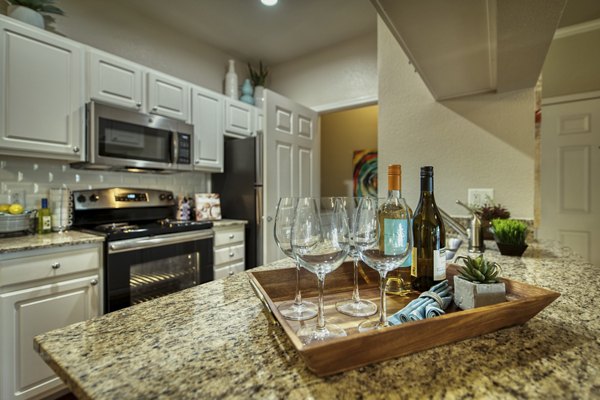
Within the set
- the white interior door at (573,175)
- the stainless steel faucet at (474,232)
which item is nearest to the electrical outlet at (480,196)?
the stainless steel faucet at (474,232)

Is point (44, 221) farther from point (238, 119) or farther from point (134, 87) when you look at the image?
point (238, 119)

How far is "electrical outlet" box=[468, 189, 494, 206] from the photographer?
5.25 feet

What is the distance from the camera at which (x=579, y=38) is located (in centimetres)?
231

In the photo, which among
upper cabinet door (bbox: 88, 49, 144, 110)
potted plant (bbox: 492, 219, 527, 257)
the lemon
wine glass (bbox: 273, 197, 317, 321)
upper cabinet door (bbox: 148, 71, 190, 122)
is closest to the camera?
wine glass (bbox: 273, 197, 317, 321)

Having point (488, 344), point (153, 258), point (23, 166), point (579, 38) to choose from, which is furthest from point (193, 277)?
point (579, 38)

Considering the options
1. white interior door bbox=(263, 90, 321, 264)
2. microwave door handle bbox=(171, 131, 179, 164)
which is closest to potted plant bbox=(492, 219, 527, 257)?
white interior door bbox=(263, 90, 321, 264)

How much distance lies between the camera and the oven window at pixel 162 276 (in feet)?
5.89

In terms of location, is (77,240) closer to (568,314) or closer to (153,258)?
(153,258)

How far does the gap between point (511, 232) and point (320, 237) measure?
0.93 metres

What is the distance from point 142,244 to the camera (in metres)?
1.82

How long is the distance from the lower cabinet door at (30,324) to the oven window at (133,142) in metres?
0.88

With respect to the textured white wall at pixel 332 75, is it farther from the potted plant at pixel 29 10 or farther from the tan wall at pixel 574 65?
the potted plant at pixel 29 10

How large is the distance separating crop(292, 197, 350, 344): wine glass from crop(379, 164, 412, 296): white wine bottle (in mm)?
88

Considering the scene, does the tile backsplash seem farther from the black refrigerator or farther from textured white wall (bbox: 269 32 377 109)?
textured white wall (bbox: 269 32 377 109)
